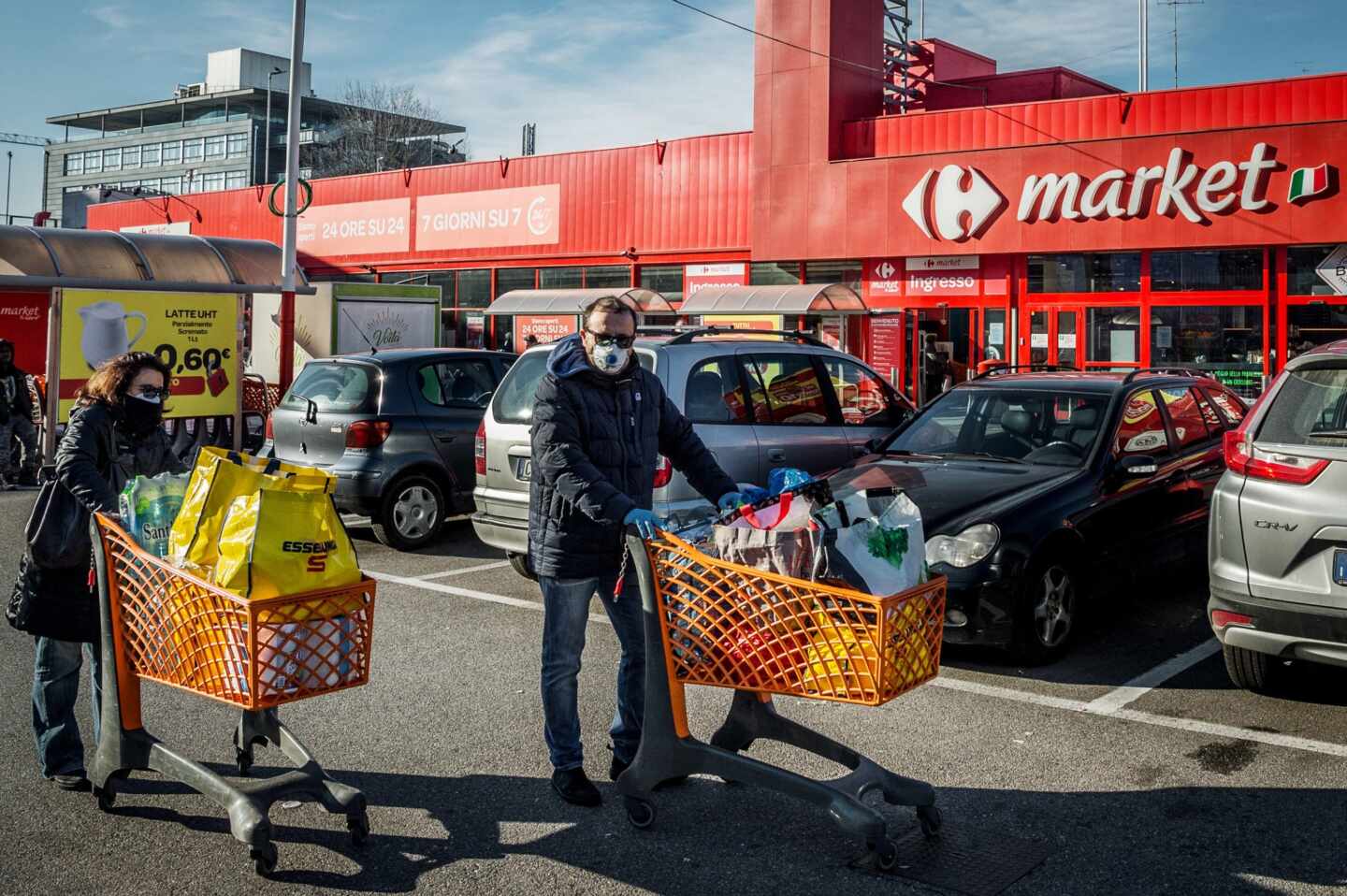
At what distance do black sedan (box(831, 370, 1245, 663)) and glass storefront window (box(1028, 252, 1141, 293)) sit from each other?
36.1 feet

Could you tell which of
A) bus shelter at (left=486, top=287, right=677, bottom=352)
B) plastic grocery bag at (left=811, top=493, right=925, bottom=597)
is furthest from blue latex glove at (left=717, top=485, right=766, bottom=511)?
bus shelter at (left=486, top=287, right=677, bottom=352)

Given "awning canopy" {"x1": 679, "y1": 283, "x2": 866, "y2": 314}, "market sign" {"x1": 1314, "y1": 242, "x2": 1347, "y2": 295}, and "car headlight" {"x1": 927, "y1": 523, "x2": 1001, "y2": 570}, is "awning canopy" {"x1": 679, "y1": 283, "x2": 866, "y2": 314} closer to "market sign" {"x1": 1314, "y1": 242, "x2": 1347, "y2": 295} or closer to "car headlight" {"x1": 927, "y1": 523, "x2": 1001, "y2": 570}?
"market sign" {"x1": 1314, "y1": 242, "x2": 1347, "y2": 295}

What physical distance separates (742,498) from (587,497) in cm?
58

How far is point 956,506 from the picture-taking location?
22.5ft

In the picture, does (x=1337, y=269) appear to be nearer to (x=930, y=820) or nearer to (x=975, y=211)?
(x=975, y=211)

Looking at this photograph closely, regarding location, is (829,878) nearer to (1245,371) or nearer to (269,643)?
(269,643)

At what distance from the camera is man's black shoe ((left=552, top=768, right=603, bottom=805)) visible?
4.75 metres

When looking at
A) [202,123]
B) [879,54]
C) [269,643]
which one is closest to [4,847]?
[269,643]

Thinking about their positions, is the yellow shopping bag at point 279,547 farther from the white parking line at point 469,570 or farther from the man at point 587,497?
the white parking line at point 469,570

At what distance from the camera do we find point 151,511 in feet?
14.7

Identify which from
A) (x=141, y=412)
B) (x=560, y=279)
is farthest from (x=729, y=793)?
(x=560, y=279)

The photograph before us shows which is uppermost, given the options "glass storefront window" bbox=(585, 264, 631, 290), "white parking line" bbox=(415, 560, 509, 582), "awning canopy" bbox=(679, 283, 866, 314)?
"glass storefront window" bbox=(585, 264, 631, 290)

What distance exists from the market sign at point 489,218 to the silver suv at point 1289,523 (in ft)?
75.1

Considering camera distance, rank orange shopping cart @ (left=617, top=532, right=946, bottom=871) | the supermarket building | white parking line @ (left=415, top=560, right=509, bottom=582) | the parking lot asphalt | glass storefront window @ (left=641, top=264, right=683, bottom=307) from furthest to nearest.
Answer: glass storefront window @ (left=641, top=264, right=683, bottom=307)
the supermarket building
white parking line @ (left=415, top=560, right=509, bottom=582)
the parking lot asphalt
orange shopping cart @ (left=617, top=532, right=946, bottom=871)
